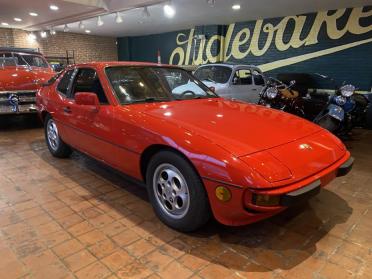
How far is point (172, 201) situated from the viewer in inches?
87.2

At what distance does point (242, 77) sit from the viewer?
6.88m

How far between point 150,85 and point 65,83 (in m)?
1.41

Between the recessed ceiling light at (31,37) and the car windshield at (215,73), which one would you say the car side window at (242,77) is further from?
the recessed ceiling light at (31,37)

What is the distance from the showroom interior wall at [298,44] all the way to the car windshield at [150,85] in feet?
20.5

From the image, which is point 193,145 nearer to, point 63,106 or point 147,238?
point 147,238

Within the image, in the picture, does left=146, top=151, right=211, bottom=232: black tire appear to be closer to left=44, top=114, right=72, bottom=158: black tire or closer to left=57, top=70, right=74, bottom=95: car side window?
left=57, top=70, right=74, bottom=95: car side window

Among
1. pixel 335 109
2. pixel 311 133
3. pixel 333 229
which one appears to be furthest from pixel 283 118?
pixel 335 109

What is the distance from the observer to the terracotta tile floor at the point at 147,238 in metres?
1.84

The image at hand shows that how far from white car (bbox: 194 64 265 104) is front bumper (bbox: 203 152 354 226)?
4699mm

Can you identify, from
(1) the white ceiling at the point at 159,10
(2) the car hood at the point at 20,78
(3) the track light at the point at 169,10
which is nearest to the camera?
(2) the car hood at the point at 20,78

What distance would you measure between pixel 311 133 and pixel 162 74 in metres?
1.69

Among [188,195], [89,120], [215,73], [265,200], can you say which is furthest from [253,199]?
[215,73]

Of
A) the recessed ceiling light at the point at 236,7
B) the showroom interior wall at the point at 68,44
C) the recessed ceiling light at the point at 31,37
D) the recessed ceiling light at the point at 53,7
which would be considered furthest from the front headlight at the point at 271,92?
the recessed ceiling light at the point at 31,37

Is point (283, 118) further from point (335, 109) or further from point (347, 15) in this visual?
point (347, 15)
